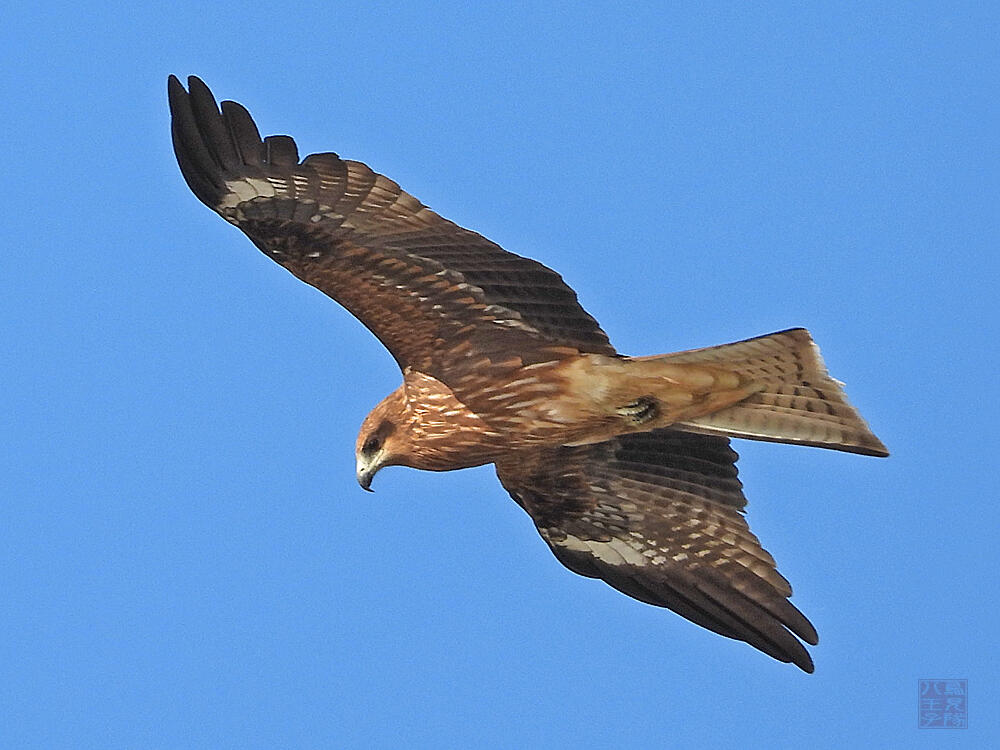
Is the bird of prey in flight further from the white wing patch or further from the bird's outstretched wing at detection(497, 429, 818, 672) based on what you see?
the white wing patch

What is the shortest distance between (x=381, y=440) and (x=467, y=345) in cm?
62

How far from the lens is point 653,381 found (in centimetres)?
961

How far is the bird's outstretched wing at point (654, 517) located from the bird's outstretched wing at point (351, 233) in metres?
1.26

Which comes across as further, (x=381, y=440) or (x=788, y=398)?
(x=381, y=440)

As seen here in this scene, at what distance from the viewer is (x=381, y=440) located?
9844 mm

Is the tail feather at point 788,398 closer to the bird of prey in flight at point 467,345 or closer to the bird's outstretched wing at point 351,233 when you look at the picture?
the bird of prey in flight at point 467,345

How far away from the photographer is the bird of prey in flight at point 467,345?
9453 mm

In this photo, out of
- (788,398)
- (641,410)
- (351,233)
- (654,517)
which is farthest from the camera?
(654,517)

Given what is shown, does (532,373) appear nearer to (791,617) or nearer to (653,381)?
(653,381)

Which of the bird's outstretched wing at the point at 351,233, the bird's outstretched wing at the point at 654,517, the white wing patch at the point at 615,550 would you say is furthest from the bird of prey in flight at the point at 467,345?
the white wing patch at the point at 615,550

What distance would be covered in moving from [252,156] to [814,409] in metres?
2.83

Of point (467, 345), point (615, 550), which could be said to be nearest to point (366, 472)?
point (467, 345)

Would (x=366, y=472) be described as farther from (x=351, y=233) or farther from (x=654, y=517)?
(x=654, y=517)

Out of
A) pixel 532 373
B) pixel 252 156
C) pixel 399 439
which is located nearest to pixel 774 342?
pixel 532 373
